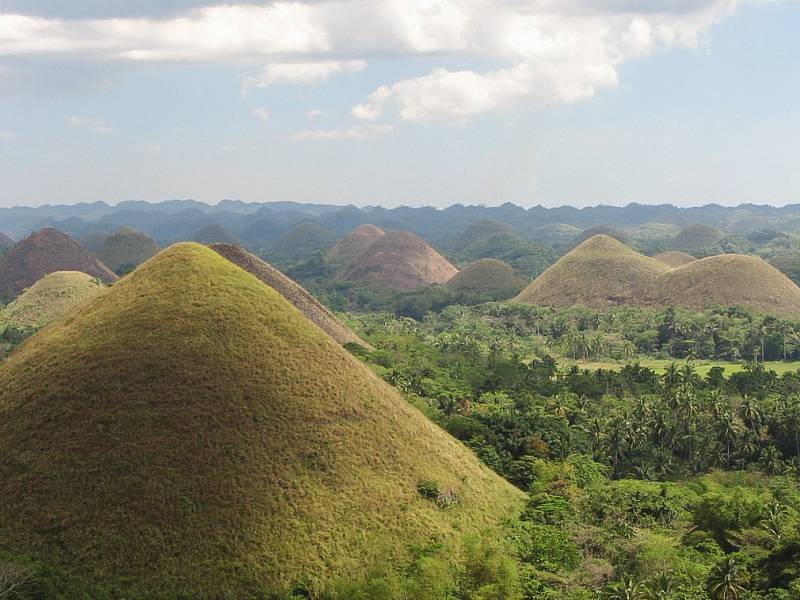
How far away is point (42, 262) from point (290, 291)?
Answer: 3832 inches

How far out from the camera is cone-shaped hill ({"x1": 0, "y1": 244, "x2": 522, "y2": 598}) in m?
34.4

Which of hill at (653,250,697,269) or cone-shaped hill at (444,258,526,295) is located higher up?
hill at (653,250,697,269)

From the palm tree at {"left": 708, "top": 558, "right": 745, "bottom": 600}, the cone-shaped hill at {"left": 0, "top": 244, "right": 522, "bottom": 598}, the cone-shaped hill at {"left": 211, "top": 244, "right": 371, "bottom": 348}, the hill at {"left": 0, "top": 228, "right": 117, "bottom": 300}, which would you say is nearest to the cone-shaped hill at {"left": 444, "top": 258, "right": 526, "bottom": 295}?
the hill at {"left": 0, "top": 228, "right": 117, "bottom": 300}

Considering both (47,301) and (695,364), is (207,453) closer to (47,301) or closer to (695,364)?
(695,364)

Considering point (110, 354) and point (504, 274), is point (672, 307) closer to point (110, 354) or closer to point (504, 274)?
point (504, 274)

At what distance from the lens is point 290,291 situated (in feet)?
252

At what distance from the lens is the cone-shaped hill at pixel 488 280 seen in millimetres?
166500

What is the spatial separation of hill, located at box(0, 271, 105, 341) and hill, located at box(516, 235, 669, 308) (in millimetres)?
81377

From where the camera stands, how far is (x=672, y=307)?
11975cm

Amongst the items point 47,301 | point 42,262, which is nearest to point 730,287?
point 47,301

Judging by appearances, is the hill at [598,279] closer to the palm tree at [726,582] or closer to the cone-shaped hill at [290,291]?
the cone-shaped hill at [290,291]

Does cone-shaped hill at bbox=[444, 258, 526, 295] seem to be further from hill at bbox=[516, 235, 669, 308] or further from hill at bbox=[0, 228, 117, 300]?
hill at bbox=[0, 228, 117, 300]

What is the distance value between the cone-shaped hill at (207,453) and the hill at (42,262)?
105 meters

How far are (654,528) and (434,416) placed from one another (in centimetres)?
2084
